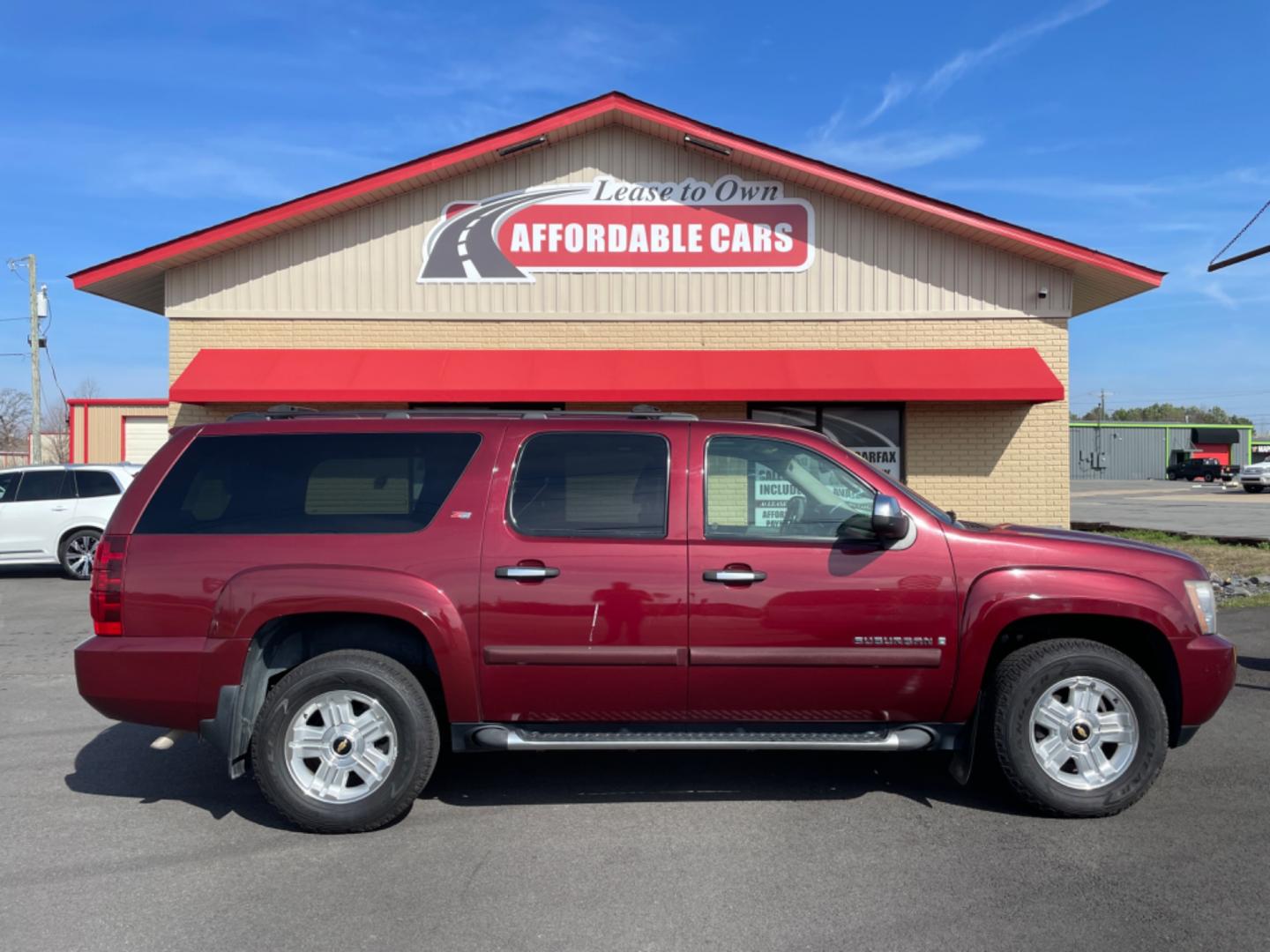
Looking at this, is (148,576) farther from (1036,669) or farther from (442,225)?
(442,225)

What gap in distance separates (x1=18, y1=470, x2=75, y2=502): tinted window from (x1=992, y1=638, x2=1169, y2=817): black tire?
1423 cm

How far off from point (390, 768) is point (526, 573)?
111 cm

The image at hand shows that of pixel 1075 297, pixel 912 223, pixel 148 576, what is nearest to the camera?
pixel 148 576

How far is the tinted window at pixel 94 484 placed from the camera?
49.4ft

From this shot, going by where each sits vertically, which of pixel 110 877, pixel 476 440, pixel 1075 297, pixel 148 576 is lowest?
pixel 110 877

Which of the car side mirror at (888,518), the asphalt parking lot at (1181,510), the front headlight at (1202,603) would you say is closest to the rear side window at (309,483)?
the car side mirror at (888,518)

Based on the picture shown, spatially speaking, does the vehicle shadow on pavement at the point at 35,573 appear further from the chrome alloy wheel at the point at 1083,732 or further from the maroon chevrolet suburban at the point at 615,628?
the chrome alloy wheel at the point at 1083,732

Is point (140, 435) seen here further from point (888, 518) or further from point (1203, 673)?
point (1203, 673)

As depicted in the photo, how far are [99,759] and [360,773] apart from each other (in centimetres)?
223

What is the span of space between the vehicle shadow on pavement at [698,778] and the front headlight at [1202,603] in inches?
48.9

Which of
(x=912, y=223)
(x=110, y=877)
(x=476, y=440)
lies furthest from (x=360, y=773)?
(x=912, y=223)

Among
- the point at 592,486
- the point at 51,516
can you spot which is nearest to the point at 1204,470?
the point at 51,516

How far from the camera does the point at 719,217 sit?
1395 cm

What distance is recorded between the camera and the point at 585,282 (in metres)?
13.9
